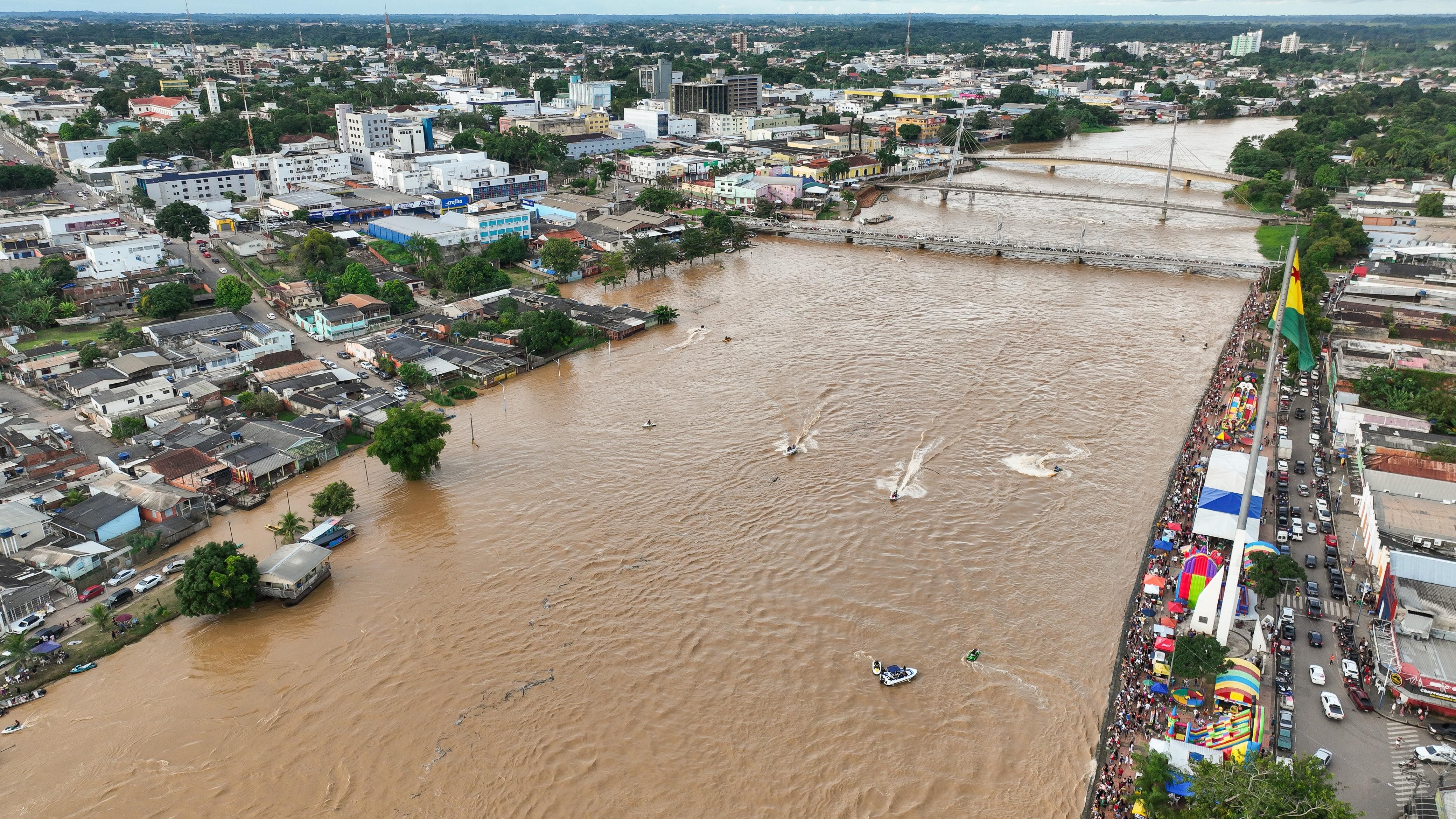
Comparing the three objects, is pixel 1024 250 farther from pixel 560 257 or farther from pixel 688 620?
pixel 688 620

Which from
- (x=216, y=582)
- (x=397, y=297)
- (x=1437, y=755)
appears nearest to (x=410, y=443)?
(x=216, y=582)

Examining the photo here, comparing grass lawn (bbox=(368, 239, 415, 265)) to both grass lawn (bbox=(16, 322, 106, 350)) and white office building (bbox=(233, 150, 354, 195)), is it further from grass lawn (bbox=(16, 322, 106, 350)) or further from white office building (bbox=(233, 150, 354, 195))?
white office building (bbox=(233, 150, 354, 195))

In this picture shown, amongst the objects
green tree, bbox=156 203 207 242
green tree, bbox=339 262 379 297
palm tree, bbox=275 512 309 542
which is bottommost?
palm tree, bbox=275 512 309 542

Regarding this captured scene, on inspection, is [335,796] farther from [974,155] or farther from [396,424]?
[974,155]

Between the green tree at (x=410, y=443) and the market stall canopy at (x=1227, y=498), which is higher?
the green tree at (x=410, y=443)

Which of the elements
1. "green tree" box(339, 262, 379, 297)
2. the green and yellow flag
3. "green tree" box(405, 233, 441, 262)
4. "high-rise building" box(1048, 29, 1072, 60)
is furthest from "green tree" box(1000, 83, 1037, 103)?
the green and yellow flag

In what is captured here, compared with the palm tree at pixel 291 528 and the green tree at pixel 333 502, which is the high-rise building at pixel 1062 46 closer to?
the green tree at pixel 333 502

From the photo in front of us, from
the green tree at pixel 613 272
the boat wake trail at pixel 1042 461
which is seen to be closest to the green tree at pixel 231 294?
the green tree at pixel 613 272
